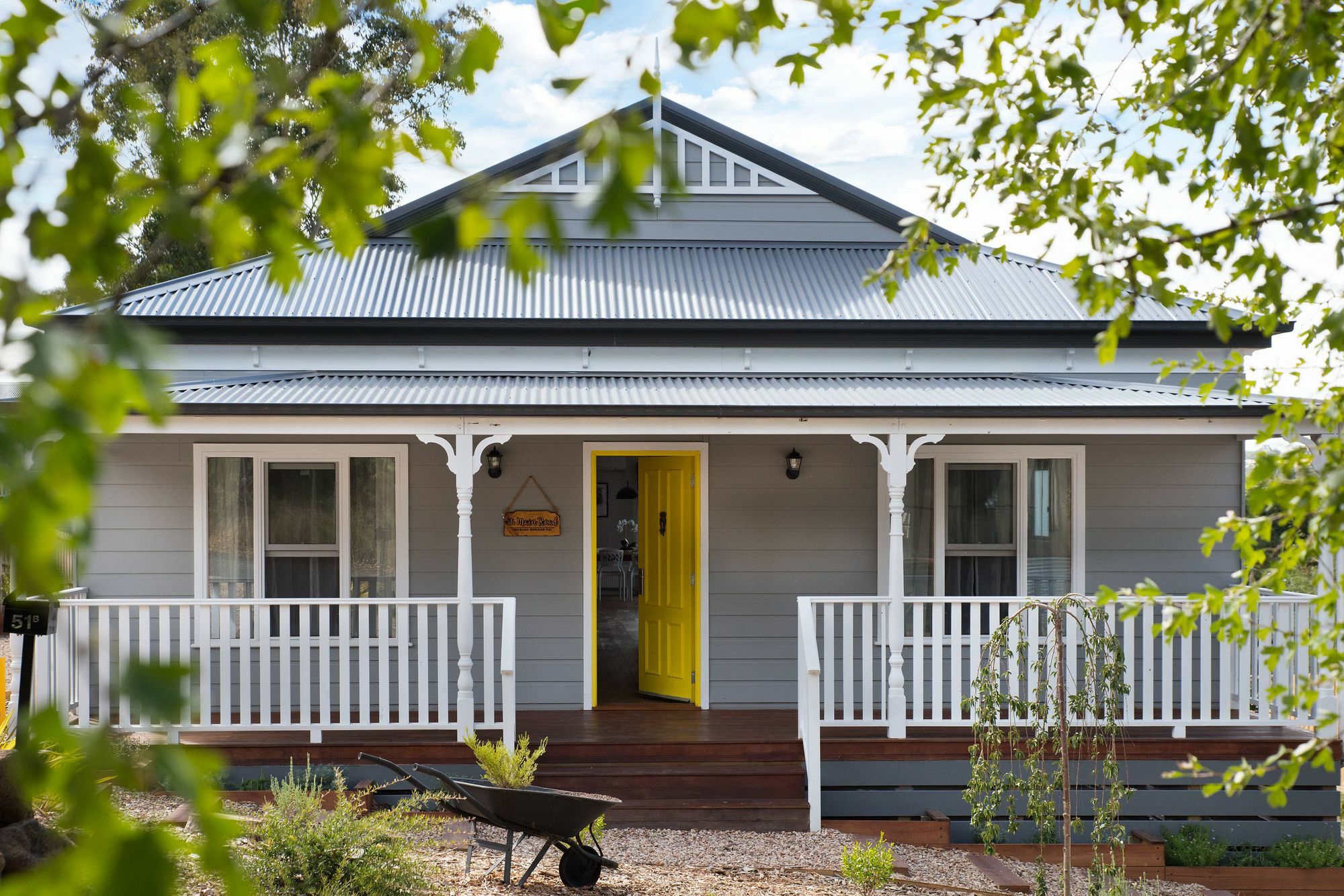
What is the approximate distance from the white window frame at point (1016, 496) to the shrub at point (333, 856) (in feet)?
17.1

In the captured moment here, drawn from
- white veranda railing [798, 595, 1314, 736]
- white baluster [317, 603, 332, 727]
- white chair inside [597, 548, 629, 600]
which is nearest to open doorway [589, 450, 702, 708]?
white veranda railing [798, 595, 1314, 736]

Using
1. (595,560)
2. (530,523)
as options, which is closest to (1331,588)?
(595,560)

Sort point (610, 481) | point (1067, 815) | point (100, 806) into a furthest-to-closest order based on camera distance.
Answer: point (610, 481)
point (1067, 815)
point (100, 806)

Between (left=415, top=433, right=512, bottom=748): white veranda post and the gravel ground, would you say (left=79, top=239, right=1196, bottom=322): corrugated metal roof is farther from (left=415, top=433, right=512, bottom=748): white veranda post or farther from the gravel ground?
the gravel ground

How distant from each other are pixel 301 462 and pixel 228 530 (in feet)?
2.71

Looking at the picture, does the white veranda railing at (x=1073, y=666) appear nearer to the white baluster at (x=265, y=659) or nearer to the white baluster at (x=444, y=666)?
the white baluster at (x=444, y=666)

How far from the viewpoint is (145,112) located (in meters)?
1.27

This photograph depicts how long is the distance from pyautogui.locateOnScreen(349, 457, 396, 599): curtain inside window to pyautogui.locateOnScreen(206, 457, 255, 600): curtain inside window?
2.75 ft

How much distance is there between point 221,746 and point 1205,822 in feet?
23.3

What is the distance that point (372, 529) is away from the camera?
886 centimetres

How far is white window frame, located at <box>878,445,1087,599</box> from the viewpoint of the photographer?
8930mm

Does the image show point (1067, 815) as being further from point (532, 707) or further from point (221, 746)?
point (221, 746)

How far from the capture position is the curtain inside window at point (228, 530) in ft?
28.7

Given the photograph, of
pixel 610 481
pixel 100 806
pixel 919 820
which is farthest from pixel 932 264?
pixel 610 481
